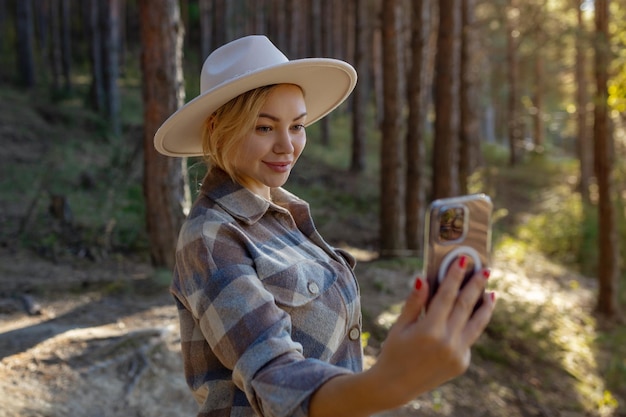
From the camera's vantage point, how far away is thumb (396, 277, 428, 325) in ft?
→ 4.27

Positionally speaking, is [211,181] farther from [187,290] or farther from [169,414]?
[169,414]

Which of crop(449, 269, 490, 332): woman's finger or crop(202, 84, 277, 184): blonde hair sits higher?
crop(202, 84, 277, 184): blonde hair

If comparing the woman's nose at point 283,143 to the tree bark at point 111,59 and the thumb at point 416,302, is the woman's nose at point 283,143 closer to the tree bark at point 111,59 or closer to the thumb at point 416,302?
the thumb at point 416,302

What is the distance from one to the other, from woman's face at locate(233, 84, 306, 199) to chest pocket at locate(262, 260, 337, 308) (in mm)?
276

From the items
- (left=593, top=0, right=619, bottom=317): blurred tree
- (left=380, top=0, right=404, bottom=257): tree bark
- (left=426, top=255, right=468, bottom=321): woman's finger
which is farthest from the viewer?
(left=593, top=0, right=619, bottom=317): blurred tree

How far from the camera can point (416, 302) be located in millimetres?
1318

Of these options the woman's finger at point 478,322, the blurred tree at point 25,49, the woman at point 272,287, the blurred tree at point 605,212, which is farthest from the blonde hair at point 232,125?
the blurred tree at point 25,49

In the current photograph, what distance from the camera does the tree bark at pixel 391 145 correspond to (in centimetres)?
1055

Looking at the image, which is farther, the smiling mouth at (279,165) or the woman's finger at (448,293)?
the smiling mouth at (279,165)

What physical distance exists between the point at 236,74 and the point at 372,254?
31.8 feet

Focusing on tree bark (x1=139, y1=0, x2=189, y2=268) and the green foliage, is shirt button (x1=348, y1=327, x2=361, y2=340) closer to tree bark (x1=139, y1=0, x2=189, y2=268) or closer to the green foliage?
tree bark (x1=139, y1=0, x2=189, y2=268)

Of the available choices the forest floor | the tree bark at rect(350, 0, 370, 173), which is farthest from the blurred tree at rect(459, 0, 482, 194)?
the tree bark at rect(350, 0, 370, 173)

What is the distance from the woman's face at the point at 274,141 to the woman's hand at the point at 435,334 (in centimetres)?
80

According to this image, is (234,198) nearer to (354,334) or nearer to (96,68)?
(354,334)
